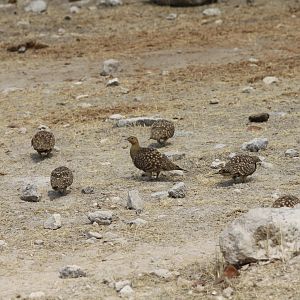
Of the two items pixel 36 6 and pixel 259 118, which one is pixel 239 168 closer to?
pixel 259 118

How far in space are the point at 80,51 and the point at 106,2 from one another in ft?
14.4

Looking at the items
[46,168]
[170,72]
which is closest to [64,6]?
[170,72]

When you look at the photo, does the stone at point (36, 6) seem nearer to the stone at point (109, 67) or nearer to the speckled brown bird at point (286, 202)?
the stone at point (109, 67)

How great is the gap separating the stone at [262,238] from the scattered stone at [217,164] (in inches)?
139

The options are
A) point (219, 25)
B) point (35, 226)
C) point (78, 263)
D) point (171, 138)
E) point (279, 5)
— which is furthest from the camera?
point (279, 5)

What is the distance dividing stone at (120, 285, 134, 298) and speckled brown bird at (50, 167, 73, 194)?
292 cm

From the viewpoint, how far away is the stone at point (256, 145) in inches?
444

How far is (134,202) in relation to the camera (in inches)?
360

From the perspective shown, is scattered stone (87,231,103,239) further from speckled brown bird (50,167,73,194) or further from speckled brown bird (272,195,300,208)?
speckled brown bird (272,195,300,208)

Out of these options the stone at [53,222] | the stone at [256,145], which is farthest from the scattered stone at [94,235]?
the stone at [256,145]

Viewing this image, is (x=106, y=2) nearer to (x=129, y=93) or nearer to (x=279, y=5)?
(x=279, y=5)

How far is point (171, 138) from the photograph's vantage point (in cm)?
1233

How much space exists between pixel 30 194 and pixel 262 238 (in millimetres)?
3393

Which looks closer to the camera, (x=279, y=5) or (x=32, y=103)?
(x=32, y=103)
